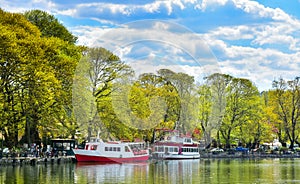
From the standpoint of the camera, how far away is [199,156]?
81.6 metres

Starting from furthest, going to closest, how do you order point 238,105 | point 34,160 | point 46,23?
point 238,105, point 46,23, point 34,160

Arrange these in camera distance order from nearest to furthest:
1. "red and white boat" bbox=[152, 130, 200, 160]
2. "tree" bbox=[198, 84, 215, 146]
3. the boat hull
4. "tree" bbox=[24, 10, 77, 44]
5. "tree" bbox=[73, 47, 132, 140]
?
"tree" bbox=[73, 47, 132, 140] < "tree" bbox=[24, 10, 77, 44] < the boat hull < "red and white boat" bbox=[152, 130, 200, 160] < "tree" bbox=[198, 84, 215, 146]

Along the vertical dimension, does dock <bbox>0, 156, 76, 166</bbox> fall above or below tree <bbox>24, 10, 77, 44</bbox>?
below

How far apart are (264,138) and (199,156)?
12437mm

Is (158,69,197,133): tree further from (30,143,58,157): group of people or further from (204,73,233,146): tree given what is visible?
(30,143,58,157): group of people

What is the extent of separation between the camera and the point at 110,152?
63625 millimetres

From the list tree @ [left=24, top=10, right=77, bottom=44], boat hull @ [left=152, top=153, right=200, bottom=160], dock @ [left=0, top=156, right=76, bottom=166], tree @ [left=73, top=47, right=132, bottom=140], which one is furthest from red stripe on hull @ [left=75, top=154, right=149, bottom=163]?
tree @ [left=24, top=10, right=77, bottom=44]

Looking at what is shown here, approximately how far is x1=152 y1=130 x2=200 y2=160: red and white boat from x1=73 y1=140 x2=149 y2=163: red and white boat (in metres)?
10.8

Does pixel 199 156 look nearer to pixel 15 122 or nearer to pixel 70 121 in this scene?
pixel 70 121

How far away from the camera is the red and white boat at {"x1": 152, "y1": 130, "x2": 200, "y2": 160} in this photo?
7777 cm

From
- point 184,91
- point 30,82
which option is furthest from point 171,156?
point 30,82

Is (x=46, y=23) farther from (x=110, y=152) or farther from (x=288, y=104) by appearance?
(x=288, y=104)

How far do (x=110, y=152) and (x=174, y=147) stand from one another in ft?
58.2

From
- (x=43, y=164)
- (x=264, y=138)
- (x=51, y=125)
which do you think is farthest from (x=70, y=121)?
(x=264, y=138)
